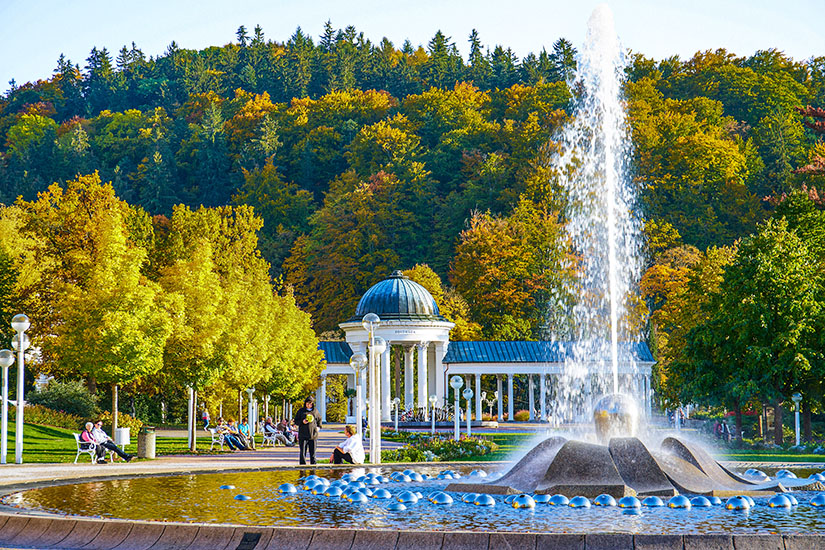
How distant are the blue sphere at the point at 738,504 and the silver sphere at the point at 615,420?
3.24 m

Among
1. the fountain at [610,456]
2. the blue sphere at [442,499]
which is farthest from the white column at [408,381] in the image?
the blue sphere at [442,499]

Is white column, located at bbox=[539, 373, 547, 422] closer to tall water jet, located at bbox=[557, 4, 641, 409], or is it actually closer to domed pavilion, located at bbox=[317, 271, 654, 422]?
domed pavilion, located at bbox=[317, 271, 654, 422]

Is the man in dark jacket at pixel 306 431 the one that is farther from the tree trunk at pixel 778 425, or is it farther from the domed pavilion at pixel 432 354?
the domed pavilion at pixel 432 354

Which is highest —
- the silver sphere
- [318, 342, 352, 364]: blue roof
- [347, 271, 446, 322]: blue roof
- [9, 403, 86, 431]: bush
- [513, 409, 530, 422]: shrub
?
[347, 271, 446, 322]: blue roof

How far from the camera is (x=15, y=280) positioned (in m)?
42.1

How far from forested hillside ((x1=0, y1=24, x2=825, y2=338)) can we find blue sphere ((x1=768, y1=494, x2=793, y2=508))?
2337 inches

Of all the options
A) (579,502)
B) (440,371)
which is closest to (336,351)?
(440,371)

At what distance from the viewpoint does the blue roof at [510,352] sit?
65562 millimetres

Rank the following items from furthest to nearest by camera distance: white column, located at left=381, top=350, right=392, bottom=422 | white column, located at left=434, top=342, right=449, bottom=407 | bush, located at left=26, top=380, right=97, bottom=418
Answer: white column, located at left=434, top=342, right=449, bottom=407 → white column, located at left=381, top=350, right=392, bottom=422 → bush, located at left=26, top=380, right=97, bottom=418

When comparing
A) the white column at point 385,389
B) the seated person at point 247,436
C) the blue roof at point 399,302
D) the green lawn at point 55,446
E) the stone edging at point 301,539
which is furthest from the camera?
the blue roof at point 399,302

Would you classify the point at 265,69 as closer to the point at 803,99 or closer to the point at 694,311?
the point at 803,99

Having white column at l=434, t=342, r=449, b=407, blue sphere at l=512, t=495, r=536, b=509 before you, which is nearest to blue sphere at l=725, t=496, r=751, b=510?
blue sphere at l=512, t=495, r=536, b=509

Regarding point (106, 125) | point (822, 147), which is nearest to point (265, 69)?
point (106, 125)

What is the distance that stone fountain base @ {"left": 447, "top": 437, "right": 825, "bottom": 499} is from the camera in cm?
1620
